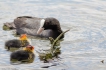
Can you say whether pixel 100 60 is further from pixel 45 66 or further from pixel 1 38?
pixel 1 38

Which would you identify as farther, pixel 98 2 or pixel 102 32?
pixel 98 2

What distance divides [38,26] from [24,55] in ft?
9.21

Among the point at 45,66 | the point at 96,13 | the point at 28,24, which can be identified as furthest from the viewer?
the point at 96,13

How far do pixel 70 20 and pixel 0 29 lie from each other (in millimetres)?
2066

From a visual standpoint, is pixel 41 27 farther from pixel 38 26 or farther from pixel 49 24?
pixel 49 24

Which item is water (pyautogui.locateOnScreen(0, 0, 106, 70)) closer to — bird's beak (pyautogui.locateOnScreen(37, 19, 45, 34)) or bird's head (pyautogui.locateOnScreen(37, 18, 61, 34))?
bird's head (pyautogui.locateOnScreen(37, 18, 61, 34))

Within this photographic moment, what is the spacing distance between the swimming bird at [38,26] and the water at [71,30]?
12.1 inches

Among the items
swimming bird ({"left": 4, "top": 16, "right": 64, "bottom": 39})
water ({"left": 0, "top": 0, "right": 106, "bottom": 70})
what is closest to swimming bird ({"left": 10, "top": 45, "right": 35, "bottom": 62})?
water ({"left": 0, "top": 0, "right": 106, "bottom": 70})

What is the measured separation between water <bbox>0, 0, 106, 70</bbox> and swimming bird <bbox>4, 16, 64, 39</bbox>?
31 centimetres

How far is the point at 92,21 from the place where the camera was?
1335 cm

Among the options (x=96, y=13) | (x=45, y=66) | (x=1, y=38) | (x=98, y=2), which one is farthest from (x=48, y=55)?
(x=98, y=2)

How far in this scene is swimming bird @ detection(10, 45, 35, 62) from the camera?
9867 mm

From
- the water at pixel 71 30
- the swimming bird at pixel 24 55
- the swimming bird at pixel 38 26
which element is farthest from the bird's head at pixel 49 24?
the swimming bird at pixel 24 55

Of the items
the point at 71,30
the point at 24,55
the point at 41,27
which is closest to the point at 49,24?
the point at 41,27
